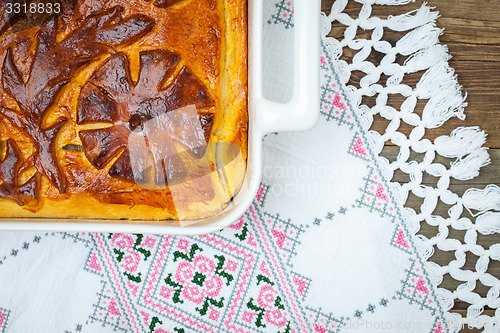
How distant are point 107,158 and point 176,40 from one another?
28 centimetres

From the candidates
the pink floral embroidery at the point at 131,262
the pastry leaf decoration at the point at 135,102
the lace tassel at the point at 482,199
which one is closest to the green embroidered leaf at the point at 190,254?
the pink floral embroidery at the point at 131,262

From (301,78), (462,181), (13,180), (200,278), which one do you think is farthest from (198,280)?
(462,181)

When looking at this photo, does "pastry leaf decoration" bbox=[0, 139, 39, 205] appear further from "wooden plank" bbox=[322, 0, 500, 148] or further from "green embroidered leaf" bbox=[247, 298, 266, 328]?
"wooden plank" bbox=[322, 0, 500, 148]

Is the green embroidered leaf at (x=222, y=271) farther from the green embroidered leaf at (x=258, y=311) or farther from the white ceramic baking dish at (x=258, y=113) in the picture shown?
the white ceramic baking dish at (x=258, y=113)

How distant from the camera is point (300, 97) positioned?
804mm

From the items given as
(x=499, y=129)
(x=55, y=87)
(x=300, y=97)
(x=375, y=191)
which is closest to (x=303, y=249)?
(x=375, y=191)

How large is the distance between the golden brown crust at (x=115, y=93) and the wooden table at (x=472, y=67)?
378 millimetres

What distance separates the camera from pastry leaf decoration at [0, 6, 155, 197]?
841 millimetres

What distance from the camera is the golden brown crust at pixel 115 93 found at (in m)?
0.84

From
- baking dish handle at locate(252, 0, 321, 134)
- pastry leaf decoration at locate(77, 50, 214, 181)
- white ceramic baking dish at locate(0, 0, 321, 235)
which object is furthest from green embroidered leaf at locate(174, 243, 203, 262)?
baking dish handle at locate(252, 0, 321, 134)

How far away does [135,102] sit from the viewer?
0.83 m

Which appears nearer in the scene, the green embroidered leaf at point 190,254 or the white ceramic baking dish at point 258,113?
the white ceramic baking dish at point 258,113

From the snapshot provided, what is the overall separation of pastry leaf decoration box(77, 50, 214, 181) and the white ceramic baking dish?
0.33 feet

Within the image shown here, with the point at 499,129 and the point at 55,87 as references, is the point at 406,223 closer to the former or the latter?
the point at 499,129
